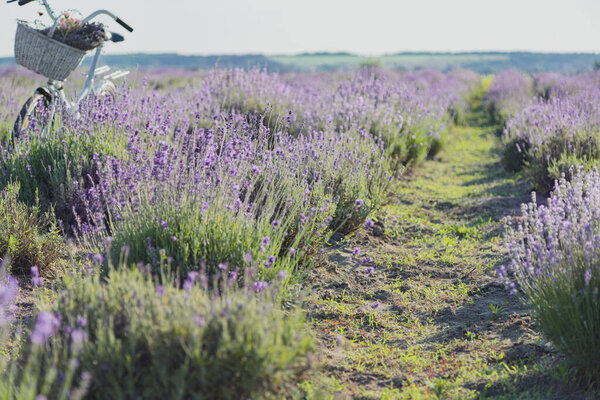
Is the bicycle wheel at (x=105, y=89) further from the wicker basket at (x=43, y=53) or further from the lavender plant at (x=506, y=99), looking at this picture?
the lavender plant at (x=506, y=99)

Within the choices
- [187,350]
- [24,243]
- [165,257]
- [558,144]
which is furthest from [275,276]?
[558,144]

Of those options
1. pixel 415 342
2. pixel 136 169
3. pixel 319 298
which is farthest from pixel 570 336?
pixel 136 169

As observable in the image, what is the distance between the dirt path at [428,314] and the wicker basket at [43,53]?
3.32 m

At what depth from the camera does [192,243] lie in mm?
3002

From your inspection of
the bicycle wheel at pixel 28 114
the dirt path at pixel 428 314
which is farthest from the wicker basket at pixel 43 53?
the dirt path at pixel 428 314

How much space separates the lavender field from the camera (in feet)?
6.75

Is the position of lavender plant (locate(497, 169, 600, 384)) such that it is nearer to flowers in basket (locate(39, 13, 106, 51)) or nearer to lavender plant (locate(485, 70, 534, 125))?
flowers in basket (locate(39, 13, 106, 51))

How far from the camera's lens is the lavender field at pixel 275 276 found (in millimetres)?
2057

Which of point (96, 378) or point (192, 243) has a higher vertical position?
point (192, 243)

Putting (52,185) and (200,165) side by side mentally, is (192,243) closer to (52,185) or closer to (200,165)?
(200,165)

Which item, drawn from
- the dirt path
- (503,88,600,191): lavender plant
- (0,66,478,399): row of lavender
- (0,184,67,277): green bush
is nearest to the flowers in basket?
(0,66,478,399): row of lavender

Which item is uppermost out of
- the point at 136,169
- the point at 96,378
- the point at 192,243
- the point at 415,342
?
the point at 136,169

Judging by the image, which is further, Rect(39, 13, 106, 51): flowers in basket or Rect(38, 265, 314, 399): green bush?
Rect(39, 13, 106, 51): flowers in basket

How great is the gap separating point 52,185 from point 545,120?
604 cm
